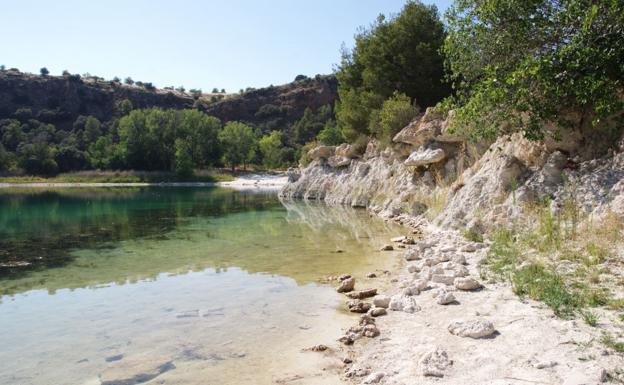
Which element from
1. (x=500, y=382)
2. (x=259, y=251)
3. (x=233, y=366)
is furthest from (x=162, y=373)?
(x=259, y=251)

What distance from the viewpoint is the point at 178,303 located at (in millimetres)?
10031

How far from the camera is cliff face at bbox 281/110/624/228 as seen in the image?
38.8 feet

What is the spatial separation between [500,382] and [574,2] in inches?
387

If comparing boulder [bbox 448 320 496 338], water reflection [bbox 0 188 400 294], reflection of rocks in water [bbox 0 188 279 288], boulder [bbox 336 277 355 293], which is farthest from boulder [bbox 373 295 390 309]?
reflection of rocks in water [bbox 0 188 279 288]

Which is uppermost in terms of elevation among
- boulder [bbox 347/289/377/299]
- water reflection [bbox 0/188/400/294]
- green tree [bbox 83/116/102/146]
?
green tree [bbox 83/116/102/146]

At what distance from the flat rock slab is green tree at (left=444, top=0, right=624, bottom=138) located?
31.9 feet

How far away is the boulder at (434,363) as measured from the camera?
555 cm

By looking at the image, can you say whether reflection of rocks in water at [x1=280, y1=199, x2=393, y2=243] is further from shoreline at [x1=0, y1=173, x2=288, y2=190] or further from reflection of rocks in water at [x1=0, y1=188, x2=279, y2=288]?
shoreline at [x1=0, y1=173, x2=288, y2=190]

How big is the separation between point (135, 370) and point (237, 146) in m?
83.7

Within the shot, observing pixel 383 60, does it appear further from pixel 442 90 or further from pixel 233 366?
pixel 233 366

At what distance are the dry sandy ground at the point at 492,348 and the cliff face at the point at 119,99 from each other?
122956mm

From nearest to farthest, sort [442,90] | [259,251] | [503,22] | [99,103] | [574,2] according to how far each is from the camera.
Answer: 1. [574,2]
2. [503,22]
3. [259,251]
4. [442,90]
5. [99,103]

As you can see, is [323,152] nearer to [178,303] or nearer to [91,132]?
[178,303]

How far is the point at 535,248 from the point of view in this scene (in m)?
10.3
